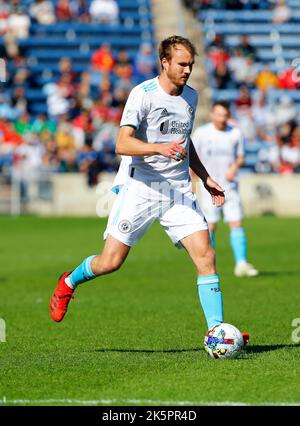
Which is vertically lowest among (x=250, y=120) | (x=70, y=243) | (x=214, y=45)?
(x=70, y=243)

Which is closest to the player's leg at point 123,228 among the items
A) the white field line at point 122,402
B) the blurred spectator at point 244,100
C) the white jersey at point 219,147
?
the white field line at point 122,402

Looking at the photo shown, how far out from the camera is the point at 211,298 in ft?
27.9

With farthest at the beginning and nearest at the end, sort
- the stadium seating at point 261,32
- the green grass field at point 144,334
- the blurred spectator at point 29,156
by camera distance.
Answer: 1. the stadium seating at point 261,32
2. the blurred spectator at point 29,156
3. the green grass field at point 144,334

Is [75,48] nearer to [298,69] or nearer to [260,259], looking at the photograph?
[298,69]

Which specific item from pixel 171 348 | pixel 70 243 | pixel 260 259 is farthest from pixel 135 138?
pixel 70 243

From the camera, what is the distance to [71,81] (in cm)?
3322

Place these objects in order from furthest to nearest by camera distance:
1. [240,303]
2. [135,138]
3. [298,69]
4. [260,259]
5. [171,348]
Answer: [298,69]
[260,259]
[240,303]
[171,348]
[135,138]

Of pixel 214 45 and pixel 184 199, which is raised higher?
pixel 214 45

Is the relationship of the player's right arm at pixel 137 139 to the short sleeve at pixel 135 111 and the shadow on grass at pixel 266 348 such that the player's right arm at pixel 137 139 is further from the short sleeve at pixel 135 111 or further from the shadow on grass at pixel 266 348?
the shadow on grass at pixel 266 348

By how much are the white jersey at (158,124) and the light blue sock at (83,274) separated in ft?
2.59

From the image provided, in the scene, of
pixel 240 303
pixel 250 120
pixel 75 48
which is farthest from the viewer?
pixel 75 48

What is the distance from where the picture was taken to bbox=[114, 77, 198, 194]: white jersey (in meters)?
8.34

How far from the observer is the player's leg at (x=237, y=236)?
15.2m
